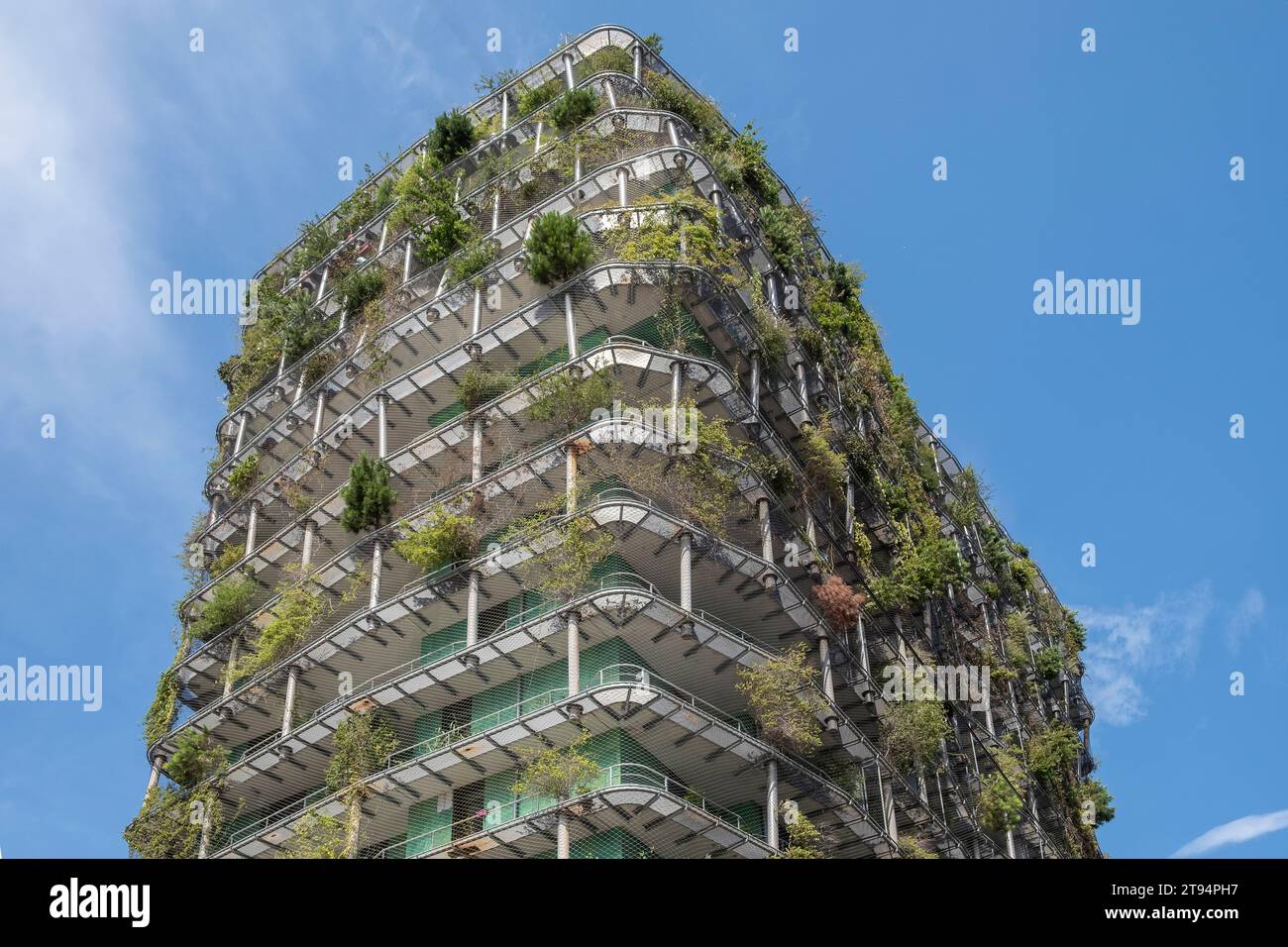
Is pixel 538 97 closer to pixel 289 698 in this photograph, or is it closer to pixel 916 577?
pixel 916 577

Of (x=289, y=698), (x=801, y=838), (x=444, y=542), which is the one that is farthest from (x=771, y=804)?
(x=289, y=698)

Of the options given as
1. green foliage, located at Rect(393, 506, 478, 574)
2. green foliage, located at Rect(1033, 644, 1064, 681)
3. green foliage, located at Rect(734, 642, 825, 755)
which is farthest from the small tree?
green foliage, located at Rect(1033, 644, 1064, 681)

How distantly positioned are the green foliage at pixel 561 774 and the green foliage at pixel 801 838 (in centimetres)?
452

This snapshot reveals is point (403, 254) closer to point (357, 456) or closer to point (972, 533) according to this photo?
point (357, 456)

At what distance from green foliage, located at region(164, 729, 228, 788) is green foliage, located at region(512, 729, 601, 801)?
12198 mm

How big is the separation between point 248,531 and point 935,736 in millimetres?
22604

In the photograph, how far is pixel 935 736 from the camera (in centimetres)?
3775

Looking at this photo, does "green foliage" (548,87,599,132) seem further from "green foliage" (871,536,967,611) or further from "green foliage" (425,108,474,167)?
"green foliage" (871,536,967,611)

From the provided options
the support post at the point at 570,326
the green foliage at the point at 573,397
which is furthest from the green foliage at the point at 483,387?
the green foliage at the point at 573,397

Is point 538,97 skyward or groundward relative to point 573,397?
skyward

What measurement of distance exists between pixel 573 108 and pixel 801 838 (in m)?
26.9

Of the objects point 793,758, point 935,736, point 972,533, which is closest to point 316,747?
point 793,758

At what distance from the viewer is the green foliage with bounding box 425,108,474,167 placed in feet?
169

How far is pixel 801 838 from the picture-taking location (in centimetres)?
3130
